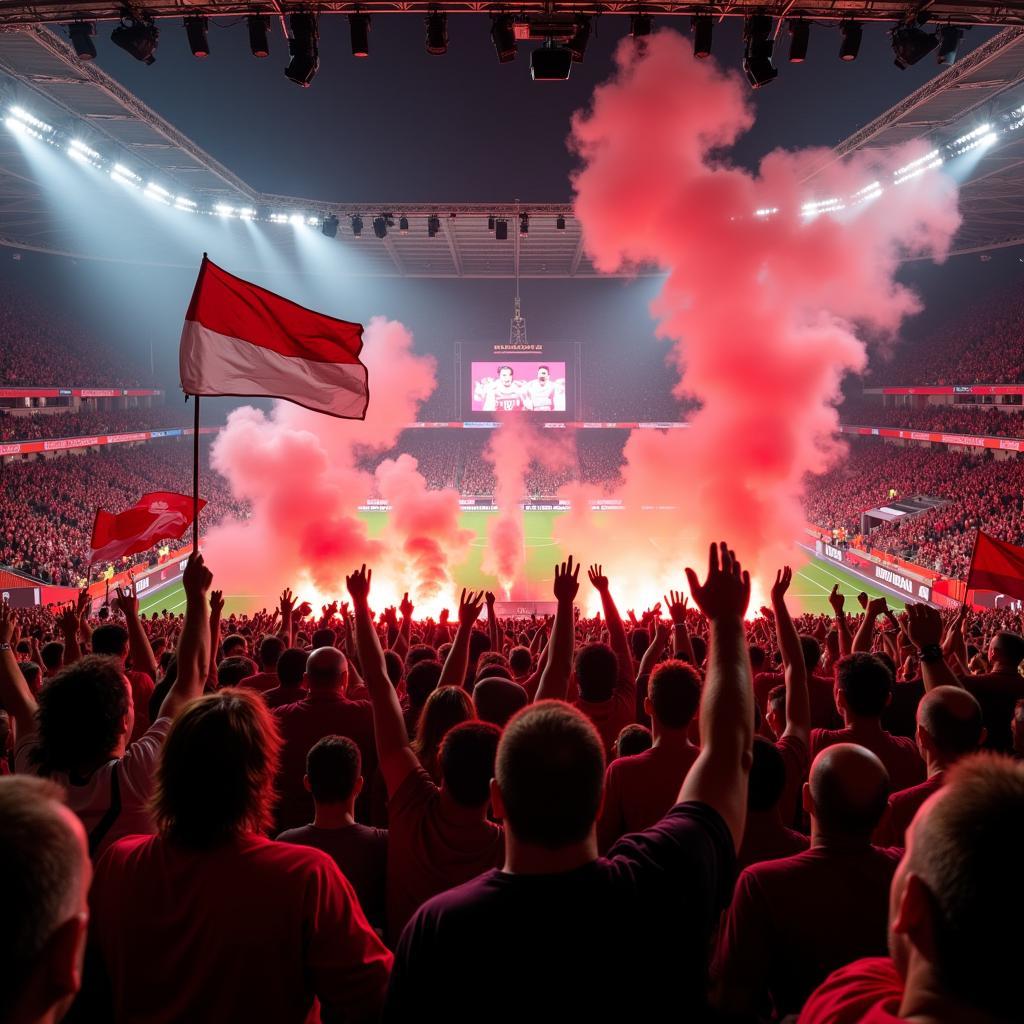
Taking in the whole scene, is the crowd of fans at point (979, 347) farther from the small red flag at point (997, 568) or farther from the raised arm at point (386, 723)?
the raised arm at point (386, 723)

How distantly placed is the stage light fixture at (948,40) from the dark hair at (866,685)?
13.1 metres

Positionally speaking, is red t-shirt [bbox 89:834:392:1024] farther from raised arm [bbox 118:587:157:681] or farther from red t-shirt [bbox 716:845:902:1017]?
raised arm [bbox 118:587:157:681]

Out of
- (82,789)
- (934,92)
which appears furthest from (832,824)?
(934,92)

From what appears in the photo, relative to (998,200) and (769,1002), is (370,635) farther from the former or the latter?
(998,200)

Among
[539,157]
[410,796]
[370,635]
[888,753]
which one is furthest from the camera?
[539,157]

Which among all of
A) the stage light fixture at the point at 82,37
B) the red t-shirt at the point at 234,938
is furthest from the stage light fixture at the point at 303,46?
the red t-shirt at the point at 234,938

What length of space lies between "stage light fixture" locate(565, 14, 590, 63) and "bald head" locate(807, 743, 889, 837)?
12.2m

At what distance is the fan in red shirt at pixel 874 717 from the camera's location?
4125mm

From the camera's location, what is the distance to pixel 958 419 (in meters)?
41.5

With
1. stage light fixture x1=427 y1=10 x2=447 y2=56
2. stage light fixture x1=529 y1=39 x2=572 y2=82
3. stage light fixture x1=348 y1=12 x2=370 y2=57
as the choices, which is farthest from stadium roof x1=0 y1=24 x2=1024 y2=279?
stage light fixture x1=529 y1=39 x2=572 y2=82

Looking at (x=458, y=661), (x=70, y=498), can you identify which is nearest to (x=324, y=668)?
(x=458, y=661)

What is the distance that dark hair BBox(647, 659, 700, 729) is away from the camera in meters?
3.79

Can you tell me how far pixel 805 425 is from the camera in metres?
25.8

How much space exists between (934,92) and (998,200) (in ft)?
55.2
